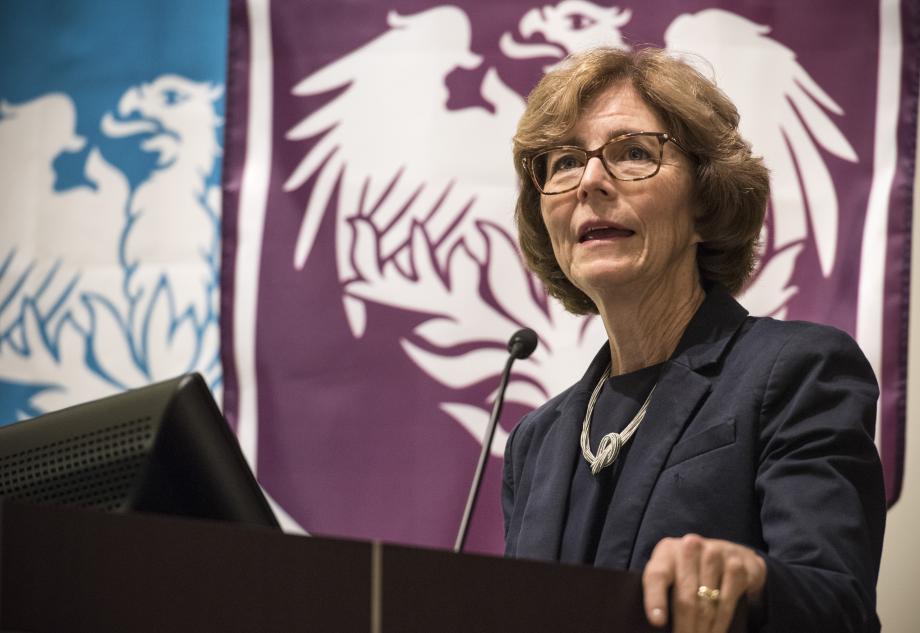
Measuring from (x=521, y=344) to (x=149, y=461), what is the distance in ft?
2.99

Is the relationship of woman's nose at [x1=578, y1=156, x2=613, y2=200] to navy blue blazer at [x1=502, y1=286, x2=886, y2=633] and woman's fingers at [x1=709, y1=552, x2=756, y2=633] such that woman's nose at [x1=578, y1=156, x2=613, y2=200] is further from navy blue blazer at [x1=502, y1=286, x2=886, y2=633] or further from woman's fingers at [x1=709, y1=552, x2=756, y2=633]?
woman's fingers at [x1=709, y1=552, x2=756, y2=633]

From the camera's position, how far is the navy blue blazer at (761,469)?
41.5 inches

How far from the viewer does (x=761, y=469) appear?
1.25m

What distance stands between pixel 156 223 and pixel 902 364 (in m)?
1.98

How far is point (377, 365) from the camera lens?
107 inches

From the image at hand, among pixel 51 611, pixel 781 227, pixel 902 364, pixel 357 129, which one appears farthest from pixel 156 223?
pixel 51 611

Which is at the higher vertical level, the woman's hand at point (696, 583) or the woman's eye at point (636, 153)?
the woman's eye at point (636, 153)

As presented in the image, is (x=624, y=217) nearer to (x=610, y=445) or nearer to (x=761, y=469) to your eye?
(x=610, y=445)

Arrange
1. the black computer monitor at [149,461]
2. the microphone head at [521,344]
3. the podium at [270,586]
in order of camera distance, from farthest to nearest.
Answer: the microphone head at [521,344], the black computer monitor at [149,461], the podium at [270,586]

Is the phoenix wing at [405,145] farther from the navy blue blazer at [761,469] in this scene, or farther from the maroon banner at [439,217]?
the navy blue blazer at [761,469]

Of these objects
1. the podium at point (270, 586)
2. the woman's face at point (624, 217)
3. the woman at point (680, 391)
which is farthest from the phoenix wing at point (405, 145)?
the podium at point (270, 586)

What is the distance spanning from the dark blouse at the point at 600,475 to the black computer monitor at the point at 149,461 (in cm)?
51

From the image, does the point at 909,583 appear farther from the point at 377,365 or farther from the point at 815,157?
the point at 377,365

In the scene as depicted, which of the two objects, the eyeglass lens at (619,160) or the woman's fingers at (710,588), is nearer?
the woman's fingers at (710,588)
